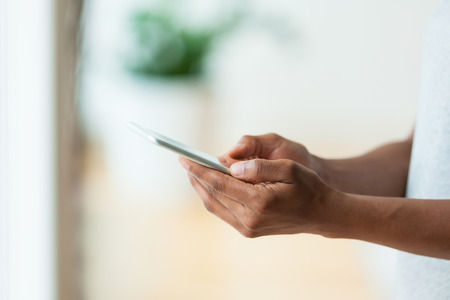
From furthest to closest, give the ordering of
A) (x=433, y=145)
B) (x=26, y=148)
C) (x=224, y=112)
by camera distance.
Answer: (x=224, y=112)
(x=26, y=148)
(x=433, y=145)

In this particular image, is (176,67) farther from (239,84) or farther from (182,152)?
(182,152)

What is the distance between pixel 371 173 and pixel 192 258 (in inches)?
54.9

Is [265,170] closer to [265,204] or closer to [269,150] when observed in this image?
[265,204]

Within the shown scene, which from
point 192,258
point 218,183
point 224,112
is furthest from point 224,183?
point 224,112

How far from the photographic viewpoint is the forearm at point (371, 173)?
32.2 inches

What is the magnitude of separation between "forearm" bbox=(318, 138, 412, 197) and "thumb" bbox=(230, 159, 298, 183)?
0.79 ft

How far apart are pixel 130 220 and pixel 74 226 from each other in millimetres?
823

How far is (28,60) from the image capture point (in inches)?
45.8

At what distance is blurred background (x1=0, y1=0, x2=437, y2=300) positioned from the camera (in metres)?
2.05

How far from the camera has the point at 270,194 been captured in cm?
55

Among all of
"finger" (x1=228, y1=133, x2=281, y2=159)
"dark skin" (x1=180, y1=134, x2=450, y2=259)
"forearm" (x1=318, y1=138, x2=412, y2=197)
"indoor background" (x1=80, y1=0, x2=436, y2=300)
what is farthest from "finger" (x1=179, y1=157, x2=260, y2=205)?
"indoor background" (x1=80, y1=0, x2=436, y2=300)

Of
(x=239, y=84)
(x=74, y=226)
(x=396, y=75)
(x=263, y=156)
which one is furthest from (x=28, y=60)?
(x=396, y=75)

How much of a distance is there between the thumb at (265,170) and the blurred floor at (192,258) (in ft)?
4.66

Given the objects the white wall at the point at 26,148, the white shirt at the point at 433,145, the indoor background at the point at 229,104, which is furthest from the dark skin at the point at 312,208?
the indoor background at the point at 229,104
